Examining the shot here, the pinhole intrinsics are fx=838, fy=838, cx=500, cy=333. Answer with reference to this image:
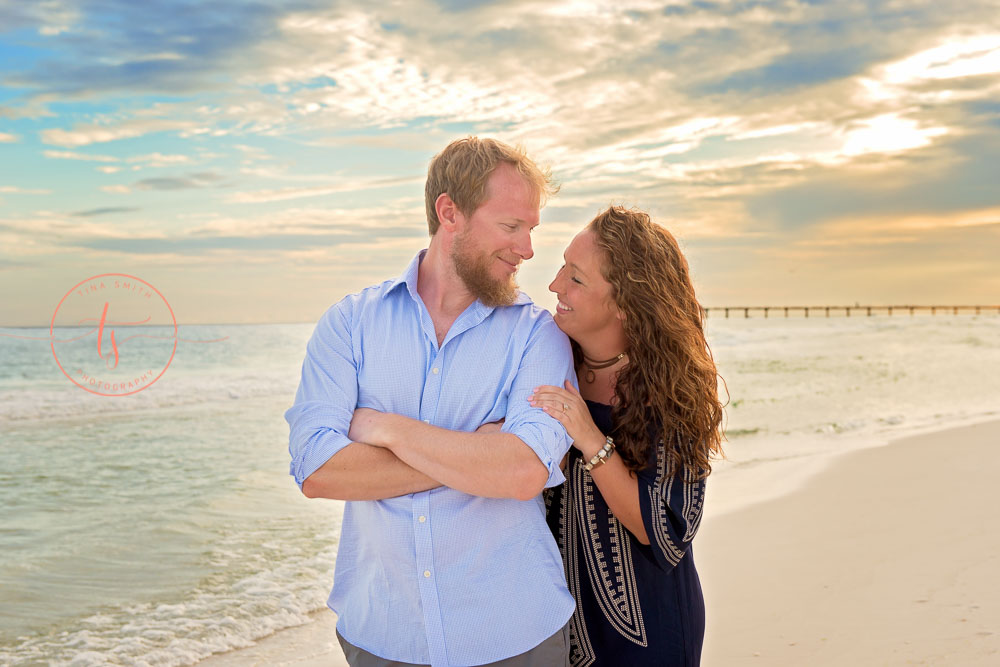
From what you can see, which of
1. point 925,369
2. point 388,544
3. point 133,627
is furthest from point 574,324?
point 925,369

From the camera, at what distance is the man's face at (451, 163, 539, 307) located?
8.90 ft

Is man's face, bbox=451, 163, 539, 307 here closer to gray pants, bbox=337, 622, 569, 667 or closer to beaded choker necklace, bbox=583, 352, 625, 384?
beaded choker necklace, bbox=583, 352, 625, 384

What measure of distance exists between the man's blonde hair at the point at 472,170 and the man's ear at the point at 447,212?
0.06 feet

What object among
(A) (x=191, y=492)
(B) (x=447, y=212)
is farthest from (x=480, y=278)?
(A) (x=191, y=492)

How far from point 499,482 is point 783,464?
8.34 m

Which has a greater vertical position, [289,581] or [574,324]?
[574,324]

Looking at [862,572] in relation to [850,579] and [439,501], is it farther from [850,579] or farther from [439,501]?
[439,501]

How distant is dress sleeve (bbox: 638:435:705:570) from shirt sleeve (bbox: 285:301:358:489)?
98 cm

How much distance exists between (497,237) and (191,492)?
7.73 m

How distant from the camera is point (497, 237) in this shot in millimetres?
2730

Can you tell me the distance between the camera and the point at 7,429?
1534 centimetres

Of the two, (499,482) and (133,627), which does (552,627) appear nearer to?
(499,482)

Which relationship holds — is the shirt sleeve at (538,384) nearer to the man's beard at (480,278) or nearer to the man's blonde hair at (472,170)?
the man's beard at (480,278)

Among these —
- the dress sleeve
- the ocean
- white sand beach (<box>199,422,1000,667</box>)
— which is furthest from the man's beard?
the ocean
